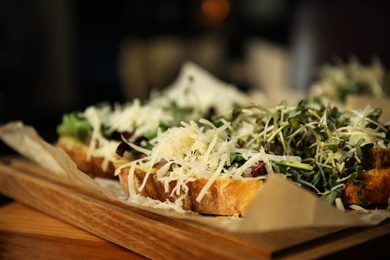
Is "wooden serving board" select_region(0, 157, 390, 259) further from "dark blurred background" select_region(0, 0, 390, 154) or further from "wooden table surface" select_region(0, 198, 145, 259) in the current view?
"dark blurred background" select_region(0, 0, 390, 154)

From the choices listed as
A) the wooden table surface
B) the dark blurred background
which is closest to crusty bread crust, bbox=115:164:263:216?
the wooden table surface

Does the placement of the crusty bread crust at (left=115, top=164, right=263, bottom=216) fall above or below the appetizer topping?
below

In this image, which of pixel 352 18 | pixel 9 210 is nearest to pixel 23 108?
pixel 352 18

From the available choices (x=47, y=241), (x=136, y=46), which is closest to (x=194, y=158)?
(x=47, y=241)

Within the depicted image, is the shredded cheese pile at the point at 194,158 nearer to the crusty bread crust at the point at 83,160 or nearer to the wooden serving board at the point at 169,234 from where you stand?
the wooden serving board at the point at 169,234

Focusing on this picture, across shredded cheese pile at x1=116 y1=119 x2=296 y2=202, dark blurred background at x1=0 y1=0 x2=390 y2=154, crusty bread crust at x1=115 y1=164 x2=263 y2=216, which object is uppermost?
dark blurred background at x1=0 y1=0 x2=390 y2=154

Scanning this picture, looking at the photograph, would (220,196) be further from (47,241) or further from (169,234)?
(47,241)
